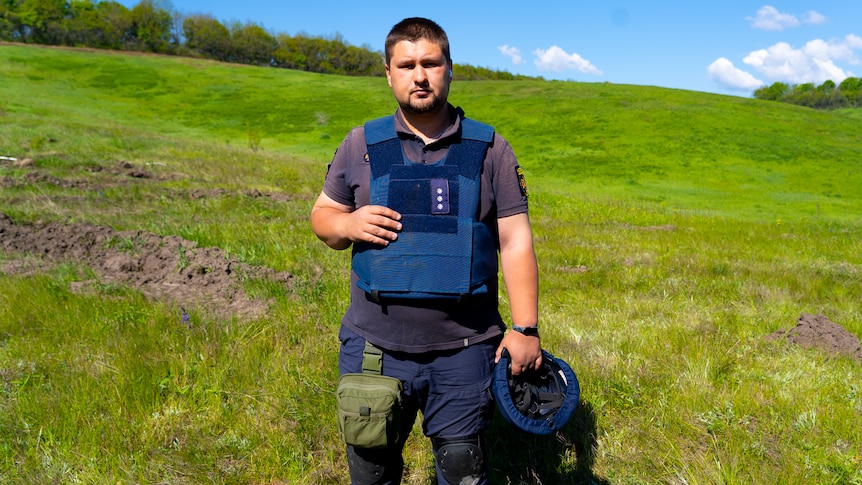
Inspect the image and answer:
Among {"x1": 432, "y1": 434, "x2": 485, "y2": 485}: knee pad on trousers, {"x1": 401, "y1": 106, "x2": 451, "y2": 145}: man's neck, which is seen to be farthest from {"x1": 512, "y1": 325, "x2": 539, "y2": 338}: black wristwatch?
{"x1": 401, "y1": 106, "x2": 451, "y2": 145}: man's neck

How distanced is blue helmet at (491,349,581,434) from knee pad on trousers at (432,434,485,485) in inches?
7.5

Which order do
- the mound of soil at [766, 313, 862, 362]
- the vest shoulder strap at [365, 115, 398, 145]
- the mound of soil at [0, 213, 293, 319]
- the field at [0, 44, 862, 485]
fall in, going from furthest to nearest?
the mound of soil at [0, 213, 293, 319] → the mound of soil at [766, 313, 862, 362] → the field at [0, 44, 862, 485] → the vest shoulder strap at [365, 115, 398, 145]

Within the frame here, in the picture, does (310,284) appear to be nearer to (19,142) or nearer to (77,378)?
(77,378)

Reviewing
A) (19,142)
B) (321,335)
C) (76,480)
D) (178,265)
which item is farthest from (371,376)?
(19,142)

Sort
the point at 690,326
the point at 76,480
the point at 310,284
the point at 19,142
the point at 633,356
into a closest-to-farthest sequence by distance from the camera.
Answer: the point at 76,480 < the point at 633,356 < the point at 690,326 < the point at 310,284 < the point at 19,142

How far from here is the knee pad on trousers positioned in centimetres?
233

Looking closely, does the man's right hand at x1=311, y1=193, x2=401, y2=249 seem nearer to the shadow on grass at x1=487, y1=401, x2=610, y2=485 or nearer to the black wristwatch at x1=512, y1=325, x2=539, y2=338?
the black wristwatch at x1=512, y1=325, x2=539, y2=338

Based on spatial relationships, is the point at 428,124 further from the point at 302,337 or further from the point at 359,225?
the point at 302,337

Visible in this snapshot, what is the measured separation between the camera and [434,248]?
7.24 ft

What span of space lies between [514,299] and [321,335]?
8.18 feet

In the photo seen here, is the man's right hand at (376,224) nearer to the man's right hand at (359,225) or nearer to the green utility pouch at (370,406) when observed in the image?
the man's right hand at (359,225)

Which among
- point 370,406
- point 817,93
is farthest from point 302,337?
point 817,93

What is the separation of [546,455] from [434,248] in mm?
1694

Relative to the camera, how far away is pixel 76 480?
2.82 m
